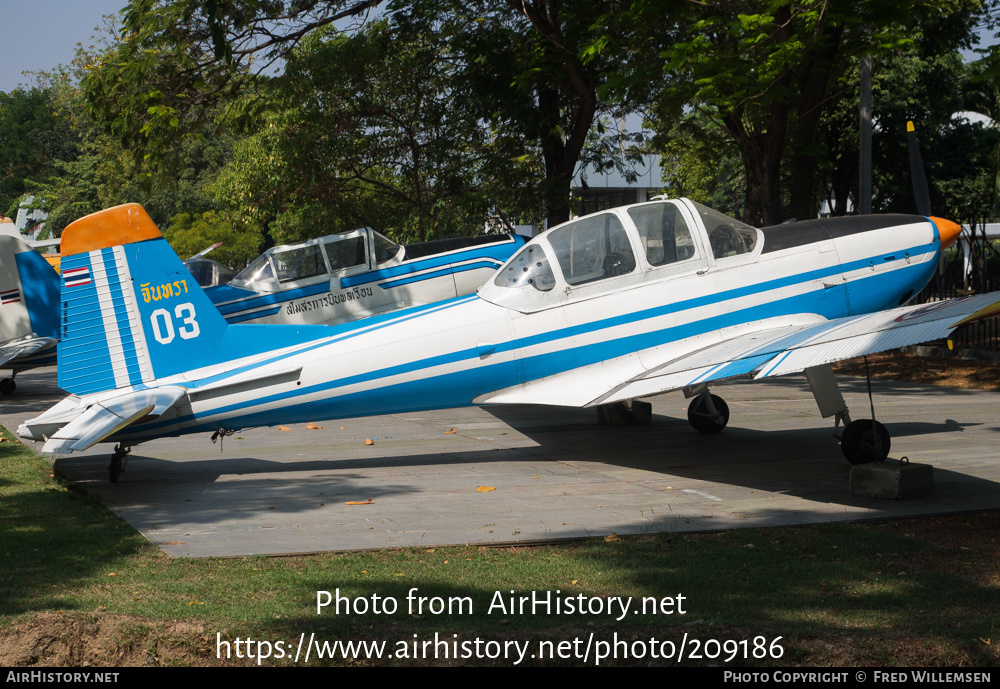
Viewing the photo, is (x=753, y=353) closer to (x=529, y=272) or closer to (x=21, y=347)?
(x=529, y=272)

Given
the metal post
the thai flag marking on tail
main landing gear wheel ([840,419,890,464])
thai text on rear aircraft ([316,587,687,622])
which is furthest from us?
the metal post

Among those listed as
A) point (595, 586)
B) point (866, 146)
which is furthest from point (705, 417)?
point (866, 146)

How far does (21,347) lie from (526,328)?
11.8 m

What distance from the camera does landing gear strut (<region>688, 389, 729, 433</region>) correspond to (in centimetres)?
1120

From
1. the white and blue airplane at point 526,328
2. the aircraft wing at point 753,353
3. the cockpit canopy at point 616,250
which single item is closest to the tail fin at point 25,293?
the white and blue airplane at point 526,328

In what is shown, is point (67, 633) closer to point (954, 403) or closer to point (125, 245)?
point (125, 245)

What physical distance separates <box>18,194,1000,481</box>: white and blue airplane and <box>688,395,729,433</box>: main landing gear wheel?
1654mm

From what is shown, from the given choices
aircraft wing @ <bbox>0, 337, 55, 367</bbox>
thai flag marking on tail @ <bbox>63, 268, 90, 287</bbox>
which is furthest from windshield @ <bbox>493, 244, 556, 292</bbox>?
aircraft wing @ <bbox>0, 337, 55, 367</bbox>

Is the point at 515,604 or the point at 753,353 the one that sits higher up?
the point at 753,353

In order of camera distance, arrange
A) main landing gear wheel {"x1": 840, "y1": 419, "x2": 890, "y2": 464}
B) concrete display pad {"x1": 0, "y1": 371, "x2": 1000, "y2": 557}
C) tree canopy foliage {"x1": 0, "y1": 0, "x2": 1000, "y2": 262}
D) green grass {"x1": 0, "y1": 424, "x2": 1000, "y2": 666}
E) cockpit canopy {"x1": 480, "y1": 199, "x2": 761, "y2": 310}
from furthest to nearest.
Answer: tree canopy foliage {"x1": 0, "y1": 0, "x2": 1000, "y2": 262}
cockpit canopy {"x1": 480, "y1": 199, "x2": 761, "y2": 310}
main landing gear wheel {"x1": 840, "y1": 419, "x2": 890, "y2": 464}
concrete display pad {"x1": 0, "y1": 371, "x2": 1000, "y2": 557}
green grass {"x1": 0, "y1": 424, "x2": 1000, "y2": 666}

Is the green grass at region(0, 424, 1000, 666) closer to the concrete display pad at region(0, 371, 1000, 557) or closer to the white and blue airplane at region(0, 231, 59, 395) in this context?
the concrete display pad at region(0, 371, 1000, 557)

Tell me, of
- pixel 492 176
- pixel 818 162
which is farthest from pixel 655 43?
pixel 492 176

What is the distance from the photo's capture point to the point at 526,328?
9.38 m

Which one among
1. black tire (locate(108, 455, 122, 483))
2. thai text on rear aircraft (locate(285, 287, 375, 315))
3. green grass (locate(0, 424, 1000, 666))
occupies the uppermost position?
thai text on rear aircraft (locate(285, 287, 375, 315))
